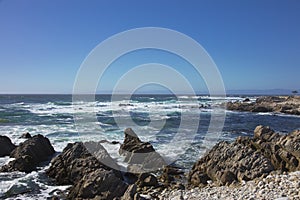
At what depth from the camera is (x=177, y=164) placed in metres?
12.8

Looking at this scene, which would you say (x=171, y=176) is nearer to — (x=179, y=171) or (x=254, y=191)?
(x=179, y=171)

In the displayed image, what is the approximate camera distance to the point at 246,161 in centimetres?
953

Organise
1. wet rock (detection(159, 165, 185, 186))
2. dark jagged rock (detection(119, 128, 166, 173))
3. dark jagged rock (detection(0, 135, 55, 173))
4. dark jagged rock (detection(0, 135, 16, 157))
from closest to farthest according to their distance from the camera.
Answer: wet rock (detection(159, 165, 185, 186)) → dark jagged rock (detection(0, 135, 55, 173)) → dark jagged rock (detection(119, 128, 166, 173)) → dark jagged rock (detection(0, 135, 16, 157))

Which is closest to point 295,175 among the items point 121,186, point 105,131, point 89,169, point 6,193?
point 121,186

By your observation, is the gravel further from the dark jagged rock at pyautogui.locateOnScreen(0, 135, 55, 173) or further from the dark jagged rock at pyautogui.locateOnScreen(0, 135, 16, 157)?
the dark jagged rock at pyautogui.locateOnScreen(0, 135, 16, 157)

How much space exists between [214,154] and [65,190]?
5.88 m

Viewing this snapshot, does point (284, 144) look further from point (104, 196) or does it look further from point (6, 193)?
point (6, 193)

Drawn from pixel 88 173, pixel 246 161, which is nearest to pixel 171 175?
pixel 246 161

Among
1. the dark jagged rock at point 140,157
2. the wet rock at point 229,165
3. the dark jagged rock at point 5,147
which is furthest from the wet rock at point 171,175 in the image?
the dark jagged rock at point 5,147

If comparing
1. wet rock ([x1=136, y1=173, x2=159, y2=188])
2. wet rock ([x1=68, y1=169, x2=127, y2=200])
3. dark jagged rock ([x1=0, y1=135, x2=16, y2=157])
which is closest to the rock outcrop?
wet rock ([x1=136, y1=173, x2=159, y2=188])

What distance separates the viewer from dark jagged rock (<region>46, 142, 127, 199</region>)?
332 inches

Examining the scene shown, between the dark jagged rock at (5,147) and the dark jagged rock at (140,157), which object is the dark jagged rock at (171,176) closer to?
the dark jagged rock at (140,157)

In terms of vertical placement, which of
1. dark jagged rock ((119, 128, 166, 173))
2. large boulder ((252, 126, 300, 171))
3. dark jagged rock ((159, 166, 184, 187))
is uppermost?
large boulder ((252, 126, 300, 171))

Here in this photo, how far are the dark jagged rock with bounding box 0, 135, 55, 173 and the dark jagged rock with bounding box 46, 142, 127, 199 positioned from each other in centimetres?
132
